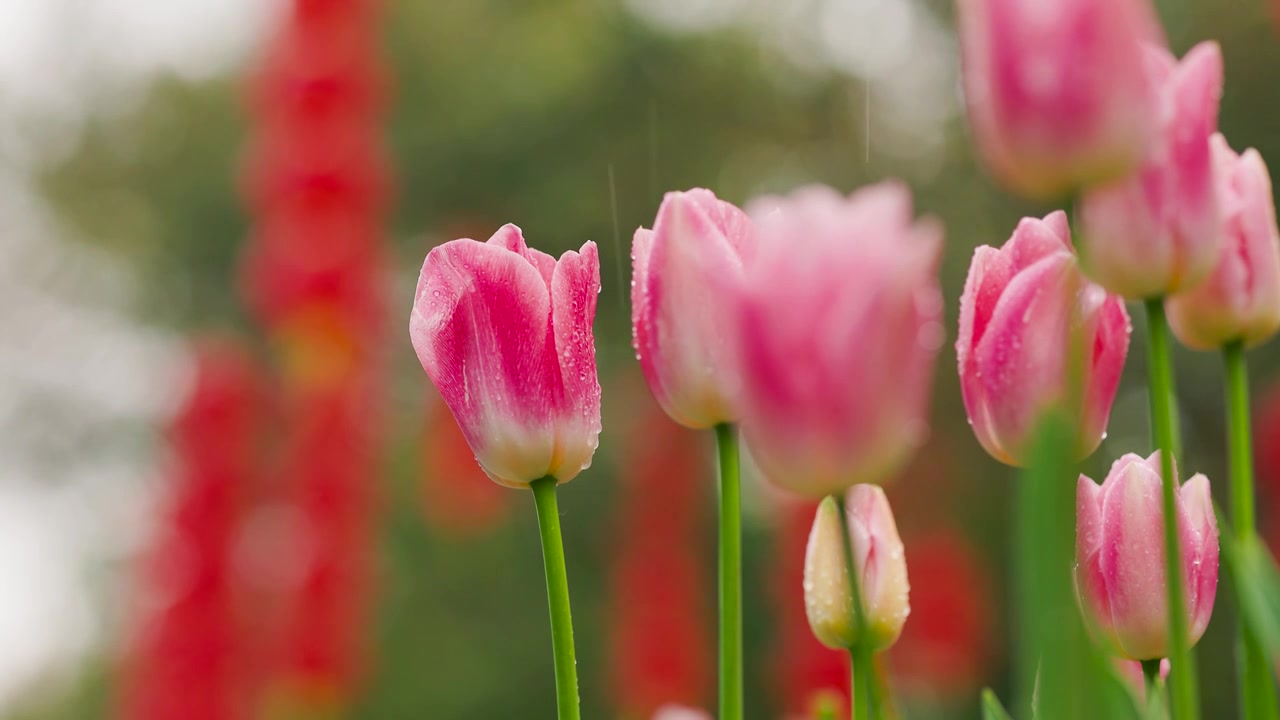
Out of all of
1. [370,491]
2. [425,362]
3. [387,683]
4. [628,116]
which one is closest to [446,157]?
[628,116]

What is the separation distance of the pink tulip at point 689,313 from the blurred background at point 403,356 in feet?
6.99

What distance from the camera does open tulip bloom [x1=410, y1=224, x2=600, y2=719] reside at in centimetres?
35

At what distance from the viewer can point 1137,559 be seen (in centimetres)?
34

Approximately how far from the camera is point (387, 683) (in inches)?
207

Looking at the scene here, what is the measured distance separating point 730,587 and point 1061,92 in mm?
139

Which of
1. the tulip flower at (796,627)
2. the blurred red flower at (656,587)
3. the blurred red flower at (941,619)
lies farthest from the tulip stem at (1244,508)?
the blurred red flower at (656,587)

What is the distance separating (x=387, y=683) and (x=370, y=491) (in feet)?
9.08

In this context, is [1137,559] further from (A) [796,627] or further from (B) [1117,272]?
(A) [796,627]

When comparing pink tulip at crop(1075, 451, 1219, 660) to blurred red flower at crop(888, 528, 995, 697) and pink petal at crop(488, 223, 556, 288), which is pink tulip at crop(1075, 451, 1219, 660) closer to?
pink petal at crop(488, 223, 556, 288)

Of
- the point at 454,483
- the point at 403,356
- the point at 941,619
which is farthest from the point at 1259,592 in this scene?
the point at 403,356

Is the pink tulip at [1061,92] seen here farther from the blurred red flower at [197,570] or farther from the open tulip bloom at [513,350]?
the blurred red flower at [197,570]

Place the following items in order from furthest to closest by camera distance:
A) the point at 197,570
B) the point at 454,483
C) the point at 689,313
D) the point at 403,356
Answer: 1. the point at 403,356
2. the point at 454,483
3. the point at 197,570
4. the point at 689,313

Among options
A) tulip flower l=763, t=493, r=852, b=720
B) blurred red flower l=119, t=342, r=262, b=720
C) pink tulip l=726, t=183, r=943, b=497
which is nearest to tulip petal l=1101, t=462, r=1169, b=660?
pink tulip l=726, t=183, r=943, b=497

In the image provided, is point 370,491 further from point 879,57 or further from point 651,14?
point 651,14
